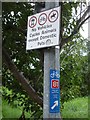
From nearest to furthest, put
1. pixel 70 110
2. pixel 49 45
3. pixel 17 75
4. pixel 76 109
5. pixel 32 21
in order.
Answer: pixel 49 45 → pixel 32 21 → pixel 17 75 → pixel 70 110 → pixel 76 109

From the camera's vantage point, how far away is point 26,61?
4.51 m

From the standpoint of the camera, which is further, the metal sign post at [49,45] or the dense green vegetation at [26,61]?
the dense green vegetation at [26,61]

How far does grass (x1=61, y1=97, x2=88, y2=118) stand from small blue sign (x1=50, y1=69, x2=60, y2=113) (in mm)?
4875

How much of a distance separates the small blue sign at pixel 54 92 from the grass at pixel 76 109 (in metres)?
4.88

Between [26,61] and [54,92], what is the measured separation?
2485 mm

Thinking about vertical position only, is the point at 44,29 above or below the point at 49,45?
above

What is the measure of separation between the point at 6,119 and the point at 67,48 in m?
2.38

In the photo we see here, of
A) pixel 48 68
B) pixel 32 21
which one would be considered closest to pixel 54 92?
pixel 48 68

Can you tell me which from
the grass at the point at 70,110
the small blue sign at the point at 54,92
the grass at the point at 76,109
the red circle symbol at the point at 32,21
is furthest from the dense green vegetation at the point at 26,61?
the grass at the point at 76,109

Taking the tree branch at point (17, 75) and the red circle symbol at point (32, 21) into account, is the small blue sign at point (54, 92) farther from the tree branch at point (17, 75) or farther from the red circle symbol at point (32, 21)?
the tree branch at point (17, 75)

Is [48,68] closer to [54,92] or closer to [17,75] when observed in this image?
[54,92]

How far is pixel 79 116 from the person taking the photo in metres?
7.19

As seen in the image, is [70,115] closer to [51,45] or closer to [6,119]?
[6,119]

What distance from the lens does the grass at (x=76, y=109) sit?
7254 mm
